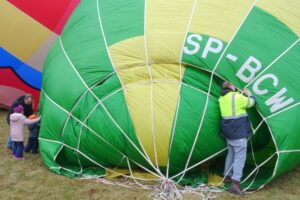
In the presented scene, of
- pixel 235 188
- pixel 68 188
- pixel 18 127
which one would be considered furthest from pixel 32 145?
pixel 235 188

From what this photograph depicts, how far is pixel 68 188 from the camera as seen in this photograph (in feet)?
16.8

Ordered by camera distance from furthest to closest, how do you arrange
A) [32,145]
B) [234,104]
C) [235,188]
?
[32,145], [235,188], [234,104]

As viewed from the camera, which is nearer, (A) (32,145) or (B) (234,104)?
(B) (234,104)

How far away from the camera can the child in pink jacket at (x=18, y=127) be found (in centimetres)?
596

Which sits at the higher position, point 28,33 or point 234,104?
point 234,104

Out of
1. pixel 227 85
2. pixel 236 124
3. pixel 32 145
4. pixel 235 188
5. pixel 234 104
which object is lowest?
pixel 32 145

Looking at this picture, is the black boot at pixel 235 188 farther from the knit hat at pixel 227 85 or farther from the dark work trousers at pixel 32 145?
the dark work trousers at pixel 32 145

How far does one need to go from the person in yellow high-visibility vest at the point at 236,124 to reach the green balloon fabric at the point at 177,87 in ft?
0.32

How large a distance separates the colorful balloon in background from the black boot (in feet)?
12.4

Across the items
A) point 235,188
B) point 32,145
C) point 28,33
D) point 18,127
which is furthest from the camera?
point 28,33

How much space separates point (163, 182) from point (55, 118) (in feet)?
4.64

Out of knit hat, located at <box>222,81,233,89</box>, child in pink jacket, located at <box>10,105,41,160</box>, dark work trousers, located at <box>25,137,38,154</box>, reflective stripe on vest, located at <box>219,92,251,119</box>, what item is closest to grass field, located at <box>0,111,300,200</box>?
child in pink jacket, located at <box>10,105,41,160</box>

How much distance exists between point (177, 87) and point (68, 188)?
5.04ft

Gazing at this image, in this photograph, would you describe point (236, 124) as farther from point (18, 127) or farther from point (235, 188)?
point (18, 127)
